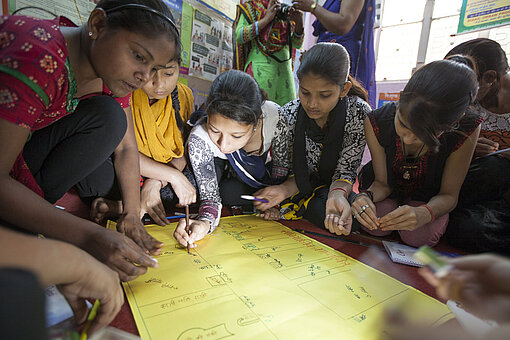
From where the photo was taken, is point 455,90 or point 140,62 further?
point 455,90

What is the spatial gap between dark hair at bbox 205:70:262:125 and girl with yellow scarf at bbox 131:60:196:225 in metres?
0.21

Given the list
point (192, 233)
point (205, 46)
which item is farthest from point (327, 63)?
point (205, 46)

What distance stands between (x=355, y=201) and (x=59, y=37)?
109 cm

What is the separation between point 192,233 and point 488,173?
4.25 feet

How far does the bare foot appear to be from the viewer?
1.15m

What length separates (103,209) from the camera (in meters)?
1.15

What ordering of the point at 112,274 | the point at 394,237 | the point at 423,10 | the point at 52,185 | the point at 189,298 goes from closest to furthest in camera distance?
the point at 112,274 → the point at 189,298 → the point at 52,185 → the point at 394,237 → the point at 423,10

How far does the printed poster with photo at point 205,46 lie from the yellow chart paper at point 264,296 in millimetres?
1477

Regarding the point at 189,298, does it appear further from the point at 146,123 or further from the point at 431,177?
the point at 431,177

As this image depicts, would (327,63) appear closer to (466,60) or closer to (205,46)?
(466,60)

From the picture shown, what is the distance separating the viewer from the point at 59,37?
25.4 inches

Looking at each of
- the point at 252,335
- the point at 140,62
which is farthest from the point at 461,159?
the point at 140,62

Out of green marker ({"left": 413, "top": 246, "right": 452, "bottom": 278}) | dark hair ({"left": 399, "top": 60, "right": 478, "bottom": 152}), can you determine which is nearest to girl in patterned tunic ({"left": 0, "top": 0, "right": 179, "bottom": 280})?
green marker ({"left": 413, "top": 246, "right": 452, "bottom": 278})

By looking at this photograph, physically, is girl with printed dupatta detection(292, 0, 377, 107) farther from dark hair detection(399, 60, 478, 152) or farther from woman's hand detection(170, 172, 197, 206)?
woman's hand detection(170, 172, 197, 206)
